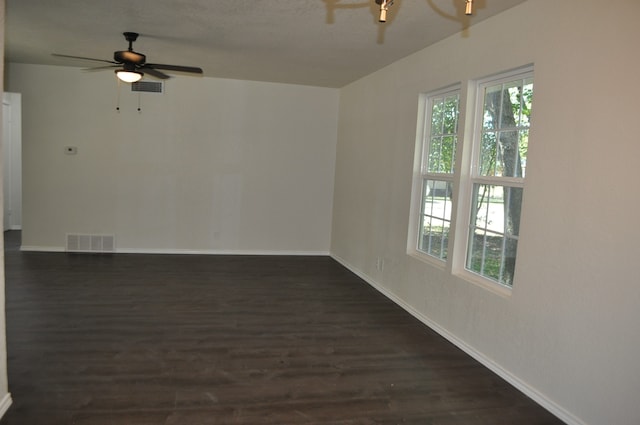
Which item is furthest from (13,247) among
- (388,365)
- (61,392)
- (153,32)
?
(388,365)

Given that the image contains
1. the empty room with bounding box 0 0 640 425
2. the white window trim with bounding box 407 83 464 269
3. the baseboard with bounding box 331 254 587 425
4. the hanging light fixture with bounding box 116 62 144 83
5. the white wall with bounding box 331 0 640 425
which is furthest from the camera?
the white window trim with bounding box 407 83 464 269

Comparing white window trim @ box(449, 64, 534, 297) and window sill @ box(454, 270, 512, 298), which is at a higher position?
white window trim @ box(449, 64, 534, 297)

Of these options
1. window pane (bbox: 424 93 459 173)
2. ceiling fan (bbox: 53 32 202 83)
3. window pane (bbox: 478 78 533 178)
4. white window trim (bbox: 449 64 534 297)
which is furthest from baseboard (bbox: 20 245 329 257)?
window pane (bbox: 478 78 533 178)

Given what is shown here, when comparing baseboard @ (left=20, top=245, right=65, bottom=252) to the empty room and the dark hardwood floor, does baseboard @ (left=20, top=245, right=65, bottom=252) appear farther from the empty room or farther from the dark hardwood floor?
the dark hardwood floor

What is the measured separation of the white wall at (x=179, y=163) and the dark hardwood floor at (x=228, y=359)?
1.52 m

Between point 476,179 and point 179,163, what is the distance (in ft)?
14.9

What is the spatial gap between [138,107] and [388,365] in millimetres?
5243

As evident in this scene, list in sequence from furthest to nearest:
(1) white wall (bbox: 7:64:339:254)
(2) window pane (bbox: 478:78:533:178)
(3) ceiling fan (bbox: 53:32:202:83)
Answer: (1) white wall (bbox: 7:64:339:254) < (3) ceiling fan (bbox: 53:32:202:83) < (2) window pane (bbox: 478:78:533:178)

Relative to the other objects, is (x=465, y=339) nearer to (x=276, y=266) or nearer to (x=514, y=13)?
(x=514, y=13)

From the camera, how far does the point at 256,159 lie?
672 cm

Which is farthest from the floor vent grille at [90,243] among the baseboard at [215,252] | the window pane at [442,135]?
the window pane at [442,135]

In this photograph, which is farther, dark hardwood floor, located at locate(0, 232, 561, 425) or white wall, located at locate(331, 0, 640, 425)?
dark hardwood floor, located at locate(0, 232, 561, 425)

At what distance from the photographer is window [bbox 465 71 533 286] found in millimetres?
3086

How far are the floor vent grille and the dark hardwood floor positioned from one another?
1.27 meters
